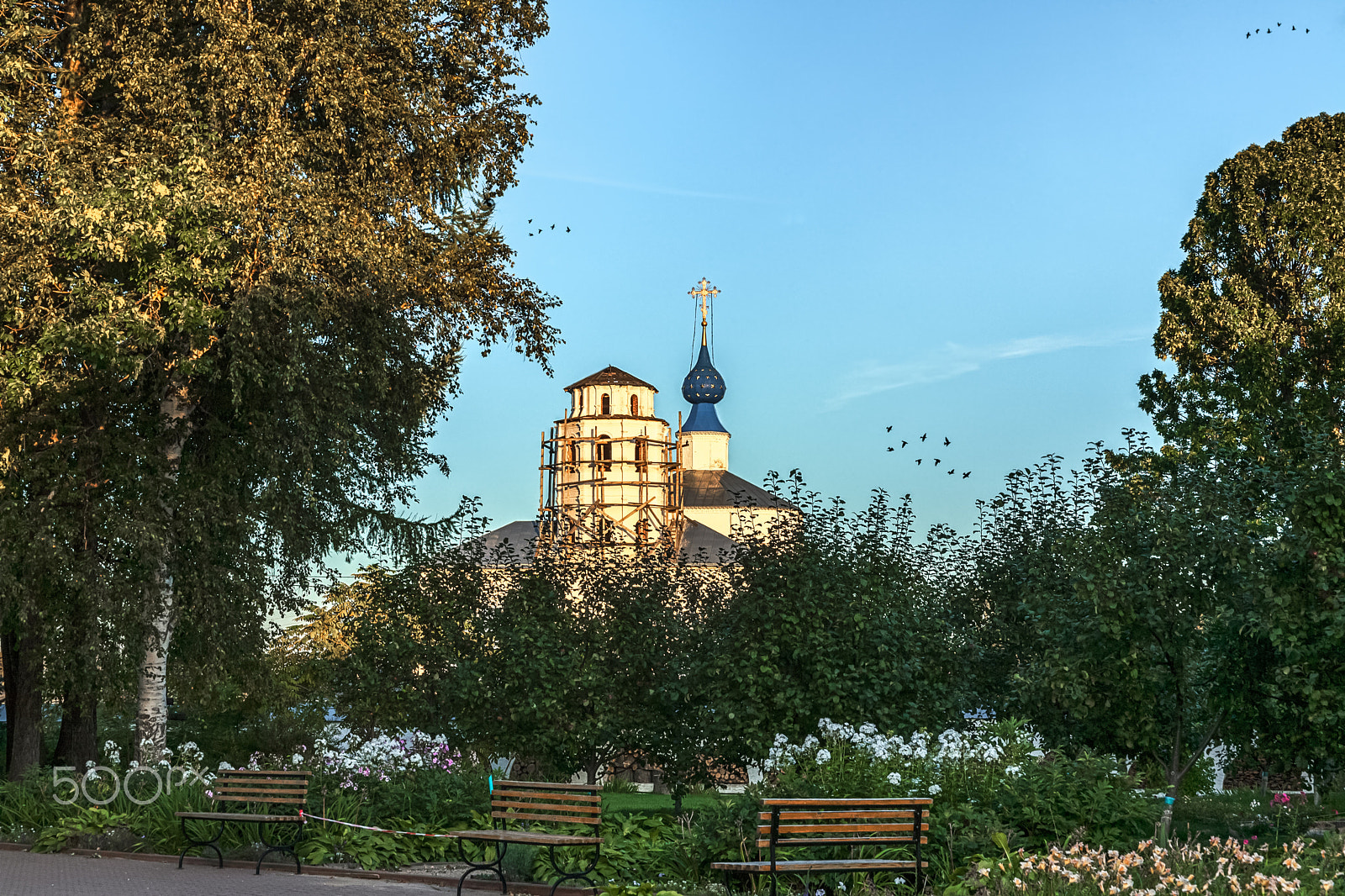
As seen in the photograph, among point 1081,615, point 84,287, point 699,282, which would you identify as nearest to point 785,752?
point 1081,615

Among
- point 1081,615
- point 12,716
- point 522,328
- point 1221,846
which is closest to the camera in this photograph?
point 1221,846

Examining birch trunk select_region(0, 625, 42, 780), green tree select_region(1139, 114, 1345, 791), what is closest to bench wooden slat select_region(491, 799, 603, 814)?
birch trunk select_region(0, 625, 42, 780)

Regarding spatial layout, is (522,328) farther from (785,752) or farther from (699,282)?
(699,282)

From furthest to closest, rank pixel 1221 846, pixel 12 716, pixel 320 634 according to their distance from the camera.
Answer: pixel 320 634
pixel 12 716
pixel 1221 846

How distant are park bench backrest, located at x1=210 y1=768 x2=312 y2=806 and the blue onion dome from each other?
228ft

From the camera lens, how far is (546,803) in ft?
35.9

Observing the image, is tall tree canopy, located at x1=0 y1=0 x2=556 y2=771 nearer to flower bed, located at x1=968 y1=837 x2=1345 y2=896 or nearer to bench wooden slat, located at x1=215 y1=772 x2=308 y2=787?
bench wooden slat, located at x1=215 y1=772 x2=308 y2=787

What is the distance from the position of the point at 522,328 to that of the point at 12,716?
9489 millimetres

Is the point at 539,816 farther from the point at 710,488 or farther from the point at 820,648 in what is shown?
the point at 710,488

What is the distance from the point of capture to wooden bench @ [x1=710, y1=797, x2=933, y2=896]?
9023 millimetres

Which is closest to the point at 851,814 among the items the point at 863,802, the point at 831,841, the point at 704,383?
the point at 863,802

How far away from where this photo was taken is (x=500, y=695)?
16.2 m

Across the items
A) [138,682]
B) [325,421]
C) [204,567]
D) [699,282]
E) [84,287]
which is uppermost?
[699,282]

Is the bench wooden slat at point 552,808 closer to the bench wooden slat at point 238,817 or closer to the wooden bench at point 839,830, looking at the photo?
the wooden bench at point 839,830
